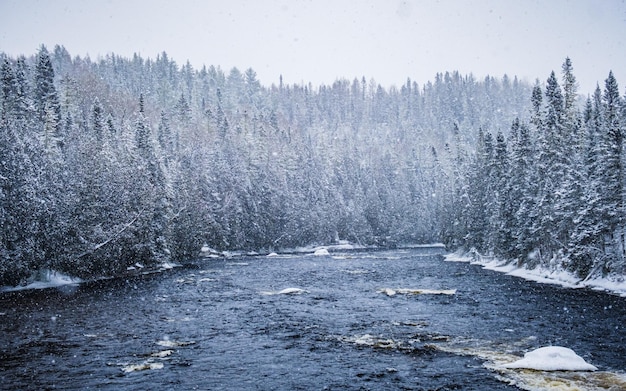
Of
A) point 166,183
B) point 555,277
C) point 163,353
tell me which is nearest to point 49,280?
point 166,183

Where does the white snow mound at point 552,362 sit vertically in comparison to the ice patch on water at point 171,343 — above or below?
below

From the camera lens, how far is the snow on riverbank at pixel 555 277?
41.0 m

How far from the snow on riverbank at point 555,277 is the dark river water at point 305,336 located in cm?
270

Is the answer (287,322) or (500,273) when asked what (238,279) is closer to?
(287,322)

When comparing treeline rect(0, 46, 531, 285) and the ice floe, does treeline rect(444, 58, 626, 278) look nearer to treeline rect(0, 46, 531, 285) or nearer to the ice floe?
the ice floe

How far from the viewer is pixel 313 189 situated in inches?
5241

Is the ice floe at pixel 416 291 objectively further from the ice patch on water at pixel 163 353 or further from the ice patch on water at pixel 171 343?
the ice patch on water at pixel 163 353

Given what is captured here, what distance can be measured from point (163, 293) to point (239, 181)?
70990 mm

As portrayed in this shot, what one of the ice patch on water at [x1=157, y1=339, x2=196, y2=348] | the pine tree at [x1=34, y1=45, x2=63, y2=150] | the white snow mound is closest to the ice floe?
the ice patch on water at [x1=157, y1=339, x2=196, y2=348]

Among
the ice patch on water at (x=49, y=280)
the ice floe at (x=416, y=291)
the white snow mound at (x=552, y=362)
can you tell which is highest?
the ice patch on water at (x=49, y=280)

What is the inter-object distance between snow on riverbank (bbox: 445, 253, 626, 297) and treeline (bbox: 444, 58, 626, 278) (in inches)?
32.8

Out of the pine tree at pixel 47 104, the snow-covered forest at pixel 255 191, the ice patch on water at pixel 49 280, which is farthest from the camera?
the pine tree at pixel 47 104

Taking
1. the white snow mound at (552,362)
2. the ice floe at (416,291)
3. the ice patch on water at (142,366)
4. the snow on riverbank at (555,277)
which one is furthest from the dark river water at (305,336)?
the snow on riverbank at (555,277)

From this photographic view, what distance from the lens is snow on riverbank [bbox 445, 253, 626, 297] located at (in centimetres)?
4103
